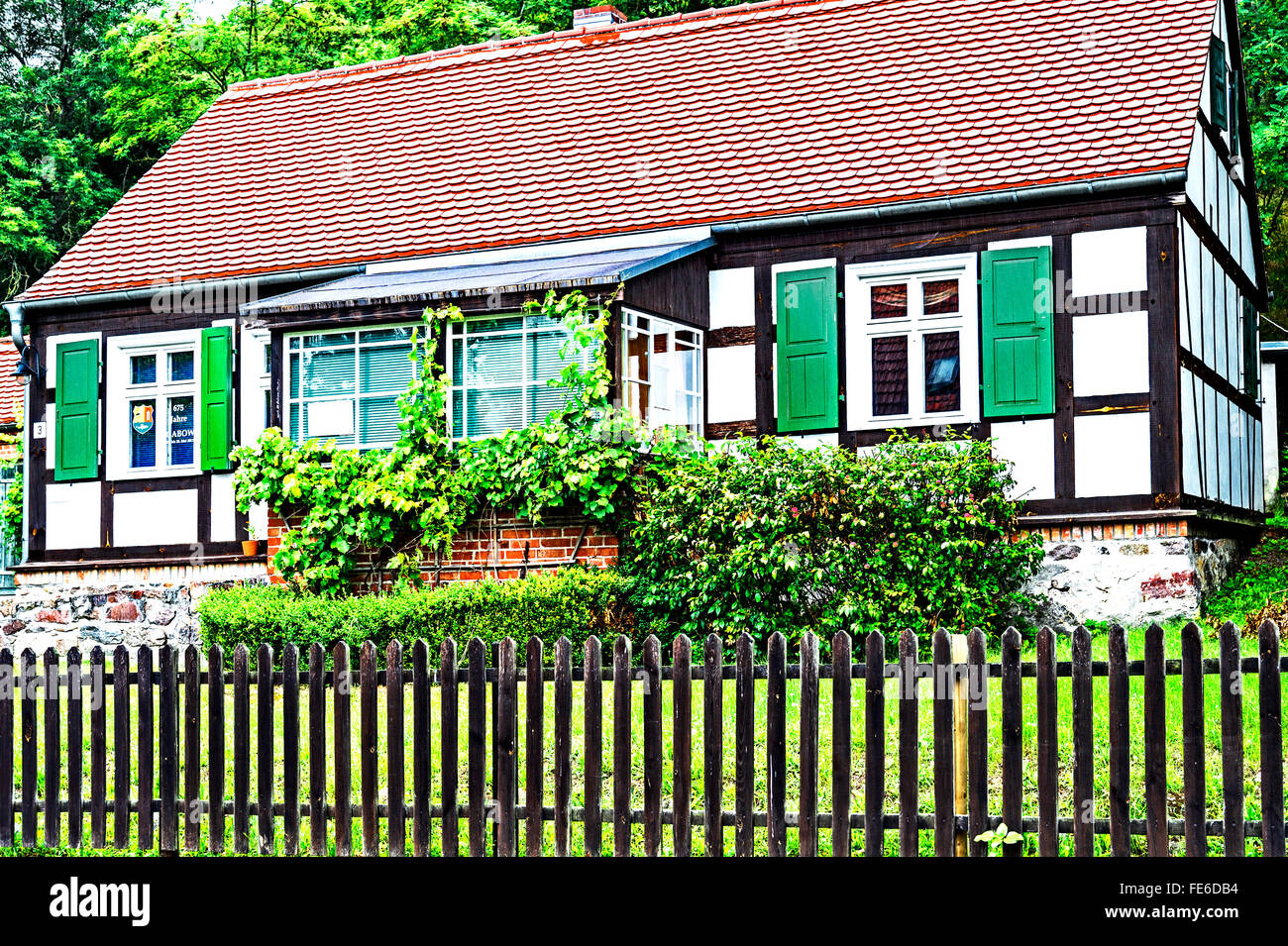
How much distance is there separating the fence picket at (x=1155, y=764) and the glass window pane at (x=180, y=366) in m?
13.1

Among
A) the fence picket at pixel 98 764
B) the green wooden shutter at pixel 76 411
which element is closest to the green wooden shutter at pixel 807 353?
the green wooden shutter at pixel 76 411

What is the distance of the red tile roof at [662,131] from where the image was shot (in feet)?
47.4

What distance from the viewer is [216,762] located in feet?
24.2

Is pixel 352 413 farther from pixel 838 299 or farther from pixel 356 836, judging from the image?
pixel 356 836

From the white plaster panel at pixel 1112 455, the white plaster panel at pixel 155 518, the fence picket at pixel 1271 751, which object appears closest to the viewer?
the fence picket at pixel 1271 751

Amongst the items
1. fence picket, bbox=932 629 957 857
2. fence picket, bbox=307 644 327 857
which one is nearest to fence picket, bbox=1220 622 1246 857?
fence picket, bbox=932 629 957 857

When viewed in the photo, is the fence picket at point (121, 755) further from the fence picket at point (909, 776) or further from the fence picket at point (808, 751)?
the fence picket at point (909, 776)

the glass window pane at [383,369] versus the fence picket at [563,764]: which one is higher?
the glass window pane at [383,369]

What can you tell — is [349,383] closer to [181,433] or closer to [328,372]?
[328,372]

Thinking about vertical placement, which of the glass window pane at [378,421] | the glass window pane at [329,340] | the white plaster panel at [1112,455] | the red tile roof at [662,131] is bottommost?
the white plaster panel at [1112,455]

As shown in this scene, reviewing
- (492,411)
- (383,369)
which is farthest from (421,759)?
(383,369)

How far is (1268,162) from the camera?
69.8 ft

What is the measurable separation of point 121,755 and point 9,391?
15694 millimetres

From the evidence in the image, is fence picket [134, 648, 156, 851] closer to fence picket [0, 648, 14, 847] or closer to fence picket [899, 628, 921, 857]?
fence picket [0, 648, 14, 847]
